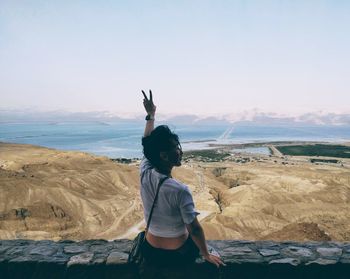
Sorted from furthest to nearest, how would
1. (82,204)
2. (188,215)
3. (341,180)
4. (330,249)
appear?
(341,180) < (82,204) < (330,249) < (188,215)

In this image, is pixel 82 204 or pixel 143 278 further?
pixel 82 204

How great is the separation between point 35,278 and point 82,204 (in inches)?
843

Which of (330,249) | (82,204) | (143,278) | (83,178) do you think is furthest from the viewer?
(83,178)

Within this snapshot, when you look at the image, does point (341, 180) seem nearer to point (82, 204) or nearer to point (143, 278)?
point (82, 204)

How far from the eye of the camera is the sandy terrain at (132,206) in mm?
20422

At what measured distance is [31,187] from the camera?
24.9m

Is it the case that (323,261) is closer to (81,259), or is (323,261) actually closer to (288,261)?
(288,261)

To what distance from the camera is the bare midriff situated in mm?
3609

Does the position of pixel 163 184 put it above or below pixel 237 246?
above

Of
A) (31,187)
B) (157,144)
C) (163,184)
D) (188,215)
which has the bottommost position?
(31,187)

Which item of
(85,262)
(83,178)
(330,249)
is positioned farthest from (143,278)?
(83,178)

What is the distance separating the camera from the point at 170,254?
12.2 ft

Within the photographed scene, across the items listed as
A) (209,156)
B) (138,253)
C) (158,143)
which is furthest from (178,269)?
(209,156)

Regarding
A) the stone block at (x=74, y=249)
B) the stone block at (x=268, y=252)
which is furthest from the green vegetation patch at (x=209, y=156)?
the stone block at (x=74, y=249)
